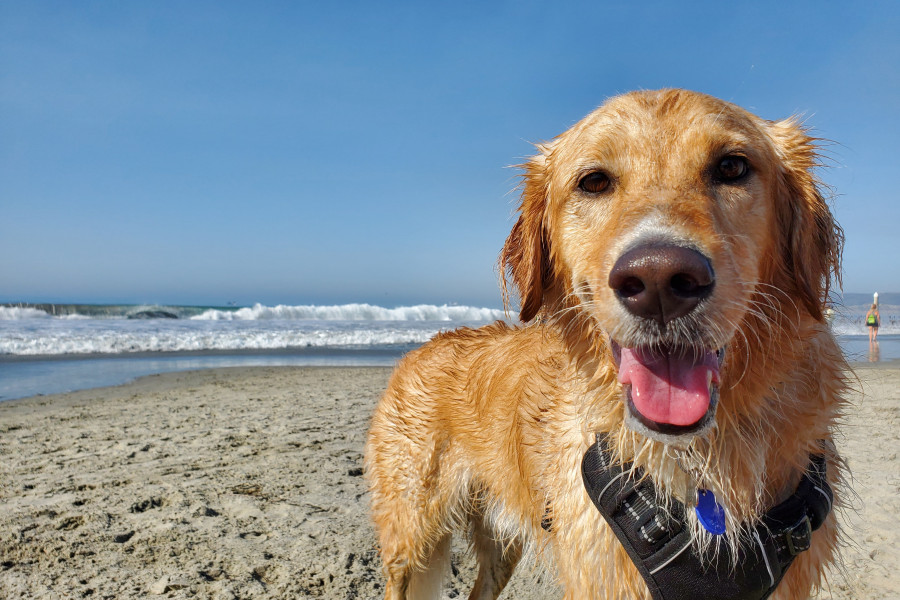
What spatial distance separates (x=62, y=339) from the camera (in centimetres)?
1797

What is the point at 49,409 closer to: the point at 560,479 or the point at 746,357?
→ the point at 560,479

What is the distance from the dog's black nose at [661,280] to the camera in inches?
59.4

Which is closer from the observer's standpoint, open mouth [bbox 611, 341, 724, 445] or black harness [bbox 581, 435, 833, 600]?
open mouth [bbox 611, 341, 724, 445]

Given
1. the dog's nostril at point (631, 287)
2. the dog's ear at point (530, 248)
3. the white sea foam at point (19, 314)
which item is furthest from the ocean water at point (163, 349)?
the dog's nostril at point (631, 287)

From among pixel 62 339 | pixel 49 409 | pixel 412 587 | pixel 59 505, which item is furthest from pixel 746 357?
pixel 62 339

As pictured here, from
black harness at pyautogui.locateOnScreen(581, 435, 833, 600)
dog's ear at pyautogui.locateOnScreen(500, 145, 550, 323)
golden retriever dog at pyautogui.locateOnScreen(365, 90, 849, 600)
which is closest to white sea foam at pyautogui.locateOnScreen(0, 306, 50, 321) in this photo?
dog's ear at pyautogui.locateOnScreen(500, 145, 550, 323)

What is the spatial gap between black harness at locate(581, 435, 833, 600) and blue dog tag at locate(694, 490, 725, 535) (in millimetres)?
54

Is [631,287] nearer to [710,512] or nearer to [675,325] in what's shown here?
[675,325]

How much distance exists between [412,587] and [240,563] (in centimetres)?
121

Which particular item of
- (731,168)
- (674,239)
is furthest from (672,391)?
(731,168)

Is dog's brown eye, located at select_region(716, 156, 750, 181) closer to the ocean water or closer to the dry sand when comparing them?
the dry sand

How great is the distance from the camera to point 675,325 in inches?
64.3

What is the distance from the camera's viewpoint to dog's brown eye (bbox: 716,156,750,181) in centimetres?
200

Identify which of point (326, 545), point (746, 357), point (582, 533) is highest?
point (746, 357)
